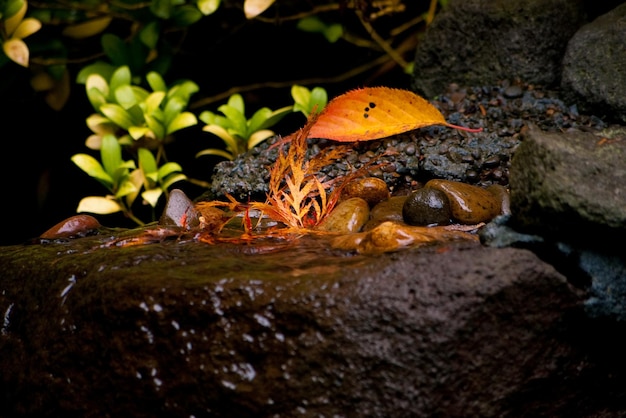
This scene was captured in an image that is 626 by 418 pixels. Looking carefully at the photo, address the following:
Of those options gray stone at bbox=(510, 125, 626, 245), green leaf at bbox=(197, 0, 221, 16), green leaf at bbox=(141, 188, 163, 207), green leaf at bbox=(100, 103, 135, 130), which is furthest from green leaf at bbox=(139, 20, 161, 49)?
gray stone at bbox=(510, 125, 626, 245)

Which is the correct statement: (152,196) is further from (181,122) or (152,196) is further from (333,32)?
(333,32)

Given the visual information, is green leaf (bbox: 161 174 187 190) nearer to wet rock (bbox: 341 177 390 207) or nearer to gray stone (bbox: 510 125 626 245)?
wet rock (bbox: 341 177 390 207)

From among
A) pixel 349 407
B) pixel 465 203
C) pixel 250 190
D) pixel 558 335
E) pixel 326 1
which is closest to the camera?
pixel 349 407

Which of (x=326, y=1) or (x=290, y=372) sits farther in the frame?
(x=326, y=1)

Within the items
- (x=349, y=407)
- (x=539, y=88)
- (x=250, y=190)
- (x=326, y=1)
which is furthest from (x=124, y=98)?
(x=349, y=407)

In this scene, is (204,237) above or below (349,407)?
above

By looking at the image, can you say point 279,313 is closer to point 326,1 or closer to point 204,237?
point 204,237
